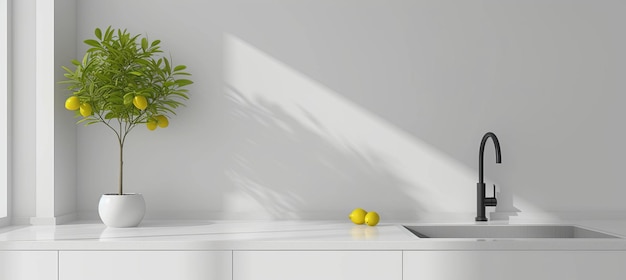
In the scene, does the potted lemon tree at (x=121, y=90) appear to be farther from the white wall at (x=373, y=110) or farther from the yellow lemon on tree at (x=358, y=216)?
the yellow lemon on tree at (x=358, y=216)

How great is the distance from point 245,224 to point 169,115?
544 millimetres

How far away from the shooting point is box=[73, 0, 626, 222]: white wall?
2.61 metres

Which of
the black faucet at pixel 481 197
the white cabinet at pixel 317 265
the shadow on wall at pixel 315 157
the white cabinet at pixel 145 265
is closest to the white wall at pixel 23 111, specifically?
the white cabinet at pixel 145 265

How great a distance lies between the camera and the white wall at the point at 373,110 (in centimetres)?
261

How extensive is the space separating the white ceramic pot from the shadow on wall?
1.38 ft

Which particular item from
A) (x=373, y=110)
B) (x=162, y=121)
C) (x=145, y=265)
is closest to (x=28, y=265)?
(x=145, y=265)

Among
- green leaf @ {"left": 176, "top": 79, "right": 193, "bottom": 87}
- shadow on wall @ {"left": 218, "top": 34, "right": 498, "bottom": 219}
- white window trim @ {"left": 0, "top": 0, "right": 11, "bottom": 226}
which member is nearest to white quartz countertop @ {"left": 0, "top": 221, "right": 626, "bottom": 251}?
white window trim @ {"left": 0, "top": 0, "right": 11, "bottom": 226}

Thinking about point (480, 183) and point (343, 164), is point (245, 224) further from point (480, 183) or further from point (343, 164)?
point (480, 183)

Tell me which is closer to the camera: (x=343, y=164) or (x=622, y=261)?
(x=622, y=261)

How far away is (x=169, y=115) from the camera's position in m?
2.65

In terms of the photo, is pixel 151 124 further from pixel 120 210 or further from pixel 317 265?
pixel 317 265

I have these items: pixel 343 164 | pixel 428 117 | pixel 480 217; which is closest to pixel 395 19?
pixel 428 117

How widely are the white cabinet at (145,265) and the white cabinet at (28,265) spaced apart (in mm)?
30

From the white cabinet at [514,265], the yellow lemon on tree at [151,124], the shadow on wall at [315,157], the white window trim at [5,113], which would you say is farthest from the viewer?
the shadow on wall at [315,157]
